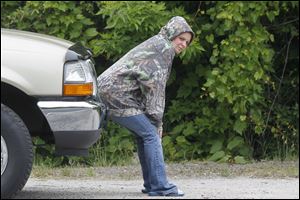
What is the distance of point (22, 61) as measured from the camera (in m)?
5.94

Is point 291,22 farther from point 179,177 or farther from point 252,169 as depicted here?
point 179,177

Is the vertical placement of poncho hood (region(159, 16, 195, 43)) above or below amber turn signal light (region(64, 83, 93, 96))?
above

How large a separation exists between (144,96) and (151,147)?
0.46m

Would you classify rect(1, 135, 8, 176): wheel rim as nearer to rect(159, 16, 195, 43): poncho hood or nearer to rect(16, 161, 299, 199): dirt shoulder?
rect(16, 161, 299, 199): dirt shoulder

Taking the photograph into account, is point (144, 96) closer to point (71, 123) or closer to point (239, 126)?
point (71, 123)

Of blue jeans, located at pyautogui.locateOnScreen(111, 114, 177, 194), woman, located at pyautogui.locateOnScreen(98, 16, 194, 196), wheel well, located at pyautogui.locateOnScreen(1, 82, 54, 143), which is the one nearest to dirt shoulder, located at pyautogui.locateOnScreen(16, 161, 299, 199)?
blue jeans, located at pyautogui.locateOnScreen(111, 114, 177, 194)

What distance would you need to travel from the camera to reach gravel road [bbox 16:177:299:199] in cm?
711

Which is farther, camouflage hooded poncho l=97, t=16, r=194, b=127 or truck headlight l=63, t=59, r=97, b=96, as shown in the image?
camouflage hooded poncho l=97, t=16, r=194, b=127

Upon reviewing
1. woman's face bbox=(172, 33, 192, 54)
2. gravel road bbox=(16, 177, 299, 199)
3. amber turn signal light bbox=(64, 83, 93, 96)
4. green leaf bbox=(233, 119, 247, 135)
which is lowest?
gravel road bbox=(16, 177, 299, 199)

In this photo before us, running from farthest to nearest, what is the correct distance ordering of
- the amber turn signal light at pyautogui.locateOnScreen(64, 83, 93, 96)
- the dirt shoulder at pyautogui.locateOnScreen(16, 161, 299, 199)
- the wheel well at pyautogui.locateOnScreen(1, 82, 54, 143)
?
the dirt shoulder at pyautogui.locateOnScreen(16, 161, 299, 199) → the wheel well at pyautogui.locateOnScreen(1, 82, 54, 143) → the amber turn signal light at pyautogui.locateOnScreen(64, 83, 93, 96)

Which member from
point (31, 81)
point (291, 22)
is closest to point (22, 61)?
point (31, 81)

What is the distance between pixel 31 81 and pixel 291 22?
22.4ft

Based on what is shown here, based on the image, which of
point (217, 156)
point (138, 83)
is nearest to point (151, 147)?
point (138, 83)

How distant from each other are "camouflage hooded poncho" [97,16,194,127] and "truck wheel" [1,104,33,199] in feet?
3.80
